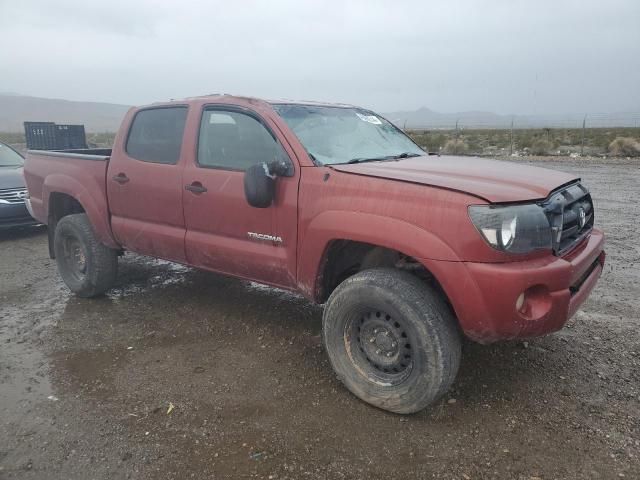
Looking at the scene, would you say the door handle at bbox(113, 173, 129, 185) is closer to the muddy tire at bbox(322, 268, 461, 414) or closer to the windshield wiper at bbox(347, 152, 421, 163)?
the windshield wiper at bbox(347, 152, 421, 163)

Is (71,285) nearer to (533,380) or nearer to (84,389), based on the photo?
(84,389)

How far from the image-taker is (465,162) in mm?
3762

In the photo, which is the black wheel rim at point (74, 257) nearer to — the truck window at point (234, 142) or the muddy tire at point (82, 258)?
the muddy tire at point (82, 258)

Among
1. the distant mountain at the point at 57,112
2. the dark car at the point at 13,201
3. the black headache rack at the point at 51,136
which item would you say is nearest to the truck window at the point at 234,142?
the dark car at the point at 13,201

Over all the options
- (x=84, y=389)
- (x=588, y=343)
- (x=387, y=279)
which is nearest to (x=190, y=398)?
(x=84, y=389)

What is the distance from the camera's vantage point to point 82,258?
5.16 m

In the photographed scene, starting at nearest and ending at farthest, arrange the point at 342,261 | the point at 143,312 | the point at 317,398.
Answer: the point at 317,398 < the point at 342,261 < the point at 143,312

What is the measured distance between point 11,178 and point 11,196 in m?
0.44

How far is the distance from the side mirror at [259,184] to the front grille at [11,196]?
19.6ft

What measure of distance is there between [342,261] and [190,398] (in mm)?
1333

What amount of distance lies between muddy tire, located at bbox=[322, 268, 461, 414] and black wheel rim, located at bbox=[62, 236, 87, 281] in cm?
311

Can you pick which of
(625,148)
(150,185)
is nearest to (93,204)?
(150,185)

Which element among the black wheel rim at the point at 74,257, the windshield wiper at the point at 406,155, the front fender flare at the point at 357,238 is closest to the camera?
the front fender flare at the point at 357,238

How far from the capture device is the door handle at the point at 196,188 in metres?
3.83
